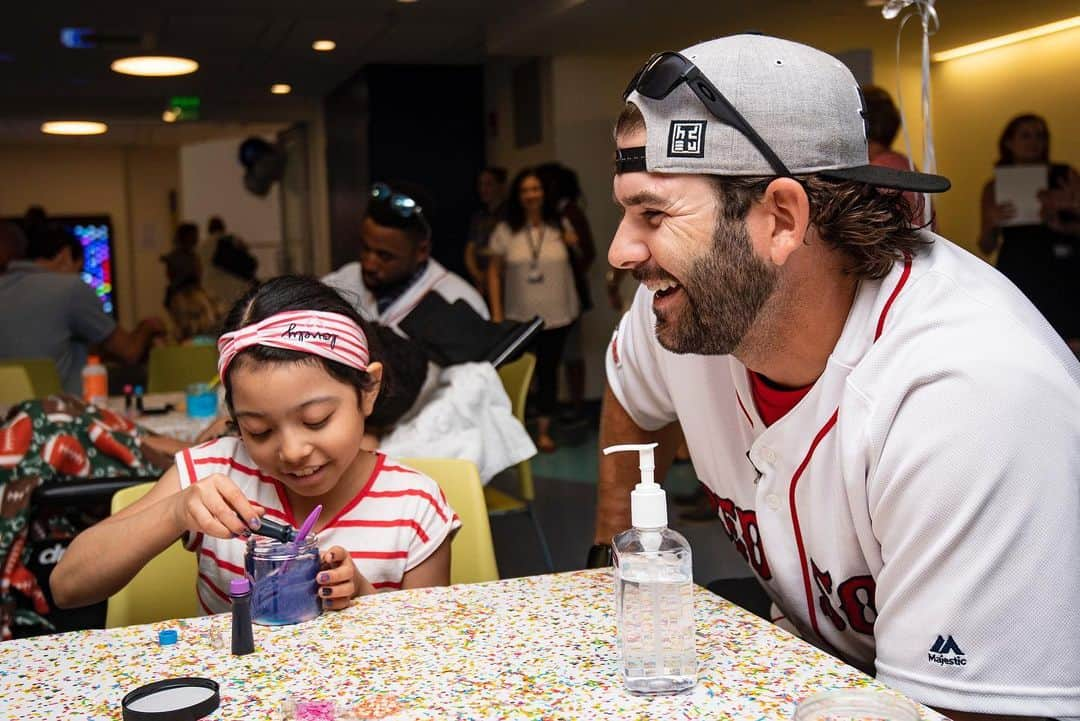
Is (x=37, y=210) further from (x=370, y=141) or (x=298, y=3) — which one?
(x=298, y=3)

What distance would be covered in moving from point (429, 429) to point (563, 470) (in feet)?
11.4

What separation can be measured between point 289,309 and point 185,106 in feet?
35.8

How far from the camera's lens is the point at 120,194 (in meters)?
16.1

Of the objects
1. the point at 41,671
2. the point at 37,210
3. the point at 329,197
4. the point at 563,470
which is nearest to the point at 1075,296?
the point at 563,470

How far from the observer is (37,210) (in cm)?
1185

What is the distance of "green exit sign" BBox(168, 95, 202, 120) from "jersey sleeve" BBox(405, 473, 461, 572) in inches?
416

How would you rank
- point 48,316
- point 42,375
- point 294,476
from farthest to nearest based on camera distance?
point 48,316 → point 42,375 → point 294,476

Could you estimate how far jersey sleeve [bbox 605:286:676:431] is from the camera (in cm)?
177

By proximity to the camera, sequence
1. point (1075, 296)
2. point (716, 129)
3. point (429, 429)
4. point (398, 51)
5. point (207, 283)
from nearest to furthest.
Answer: point (716, 129)
point (429, 429)
point (1075, 296)
point (398, 51)
point (207, 283)

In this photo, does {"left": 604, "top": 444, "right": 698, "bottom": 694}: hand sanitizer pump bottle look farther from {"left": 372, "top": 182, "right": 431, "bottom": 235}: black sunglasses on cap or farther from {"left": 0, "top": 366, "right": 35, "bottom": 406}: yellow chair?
{"left": 0, "top": 366, "right": 35, "bottom": 406}: yellow chair

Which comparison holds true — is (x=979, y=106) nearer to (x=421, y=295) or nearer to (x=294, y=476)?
(x=421, y=295)

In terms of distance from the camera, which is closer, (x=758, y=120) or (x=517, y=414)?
(x=758, y=120)

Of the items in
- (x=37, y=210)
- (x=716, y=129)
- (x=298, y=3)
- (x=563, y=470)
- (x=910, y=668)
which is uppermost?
(x=298, y=3)

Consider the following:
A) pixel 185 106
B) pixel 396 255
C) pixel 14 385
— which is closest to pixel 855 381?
pixel 396 255
